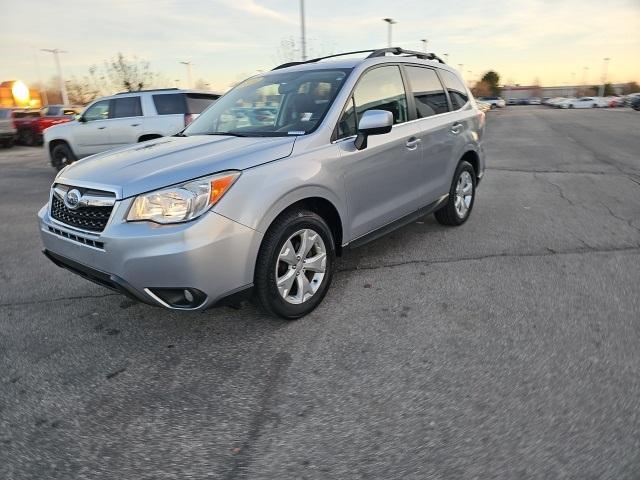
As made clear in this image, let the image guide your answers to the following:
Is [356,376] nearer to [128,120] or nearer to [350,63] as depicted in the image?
[350,63]

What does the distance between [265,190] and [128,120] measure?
8.42m

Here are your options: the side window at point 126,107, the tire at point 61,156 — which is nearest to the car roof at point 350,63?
the side window at point 126,107

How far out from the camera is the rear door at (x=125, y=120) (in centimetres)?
1015

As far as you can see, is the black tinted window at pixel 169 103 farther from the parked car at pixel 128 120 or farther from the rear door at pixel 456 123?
the rear door at pixel 456 123

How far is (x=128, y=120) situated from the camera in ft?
33.5

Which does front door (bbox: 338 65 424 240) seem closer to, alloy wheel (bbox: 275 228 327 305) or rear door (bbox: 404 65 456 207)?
rear door (bbox: 404 65 456 207)

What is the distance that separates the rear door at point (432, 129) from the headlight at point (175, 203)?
7.83 feet

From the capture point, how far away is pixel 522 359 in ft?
9.29

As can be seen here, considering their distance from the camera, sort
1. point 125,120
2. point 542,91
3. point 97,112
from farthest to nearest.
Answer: point 542,91, point 97,112, point 125,120

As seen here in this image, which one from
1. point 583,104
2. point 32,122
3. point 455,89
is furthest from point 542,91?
point 455,89

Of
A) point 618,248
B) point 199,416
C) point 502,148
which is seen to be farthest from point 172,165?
point 502,148

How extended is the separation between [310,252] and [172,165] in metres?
1.13

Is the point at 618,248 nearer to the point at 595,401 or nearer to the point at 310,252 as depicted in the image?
the point at 595,401

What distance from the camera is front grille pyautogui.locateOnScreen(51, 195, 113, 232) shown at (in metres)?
2.91
